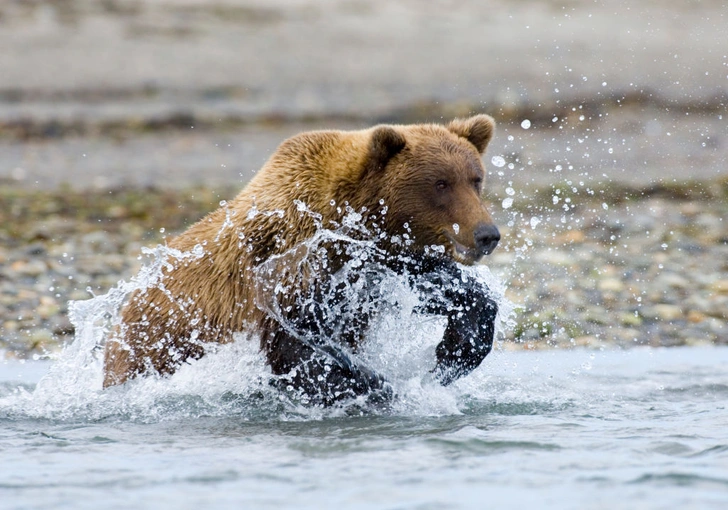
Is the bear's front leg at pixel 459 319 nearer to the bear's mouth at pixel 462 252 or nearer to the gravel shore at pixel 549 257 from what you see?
the bear's mouth at pixel 462 252

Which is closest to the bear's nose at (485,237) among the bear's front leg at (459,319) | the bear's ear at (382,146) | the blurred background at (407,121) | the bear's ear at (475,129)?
the bear's front leg at (459,319)

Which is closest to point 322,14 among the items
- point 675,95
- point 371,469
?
point 675,95

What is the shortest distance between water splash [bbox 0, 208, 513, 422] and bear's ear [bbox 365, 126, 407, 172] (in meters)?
0.29

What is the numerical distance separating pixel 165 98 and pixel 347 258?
14.4 metres

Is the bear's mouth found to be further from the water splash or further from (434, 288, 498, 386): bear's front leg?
(434, 288, 498, 386): bear's front leg

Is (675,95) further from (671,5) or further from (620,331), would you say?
(620,331)

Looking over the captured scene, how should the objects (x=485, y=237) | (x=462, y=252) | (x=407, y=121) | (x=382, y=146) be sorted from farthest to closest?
1. (x=407, y=121)
2. (x=382, y=146)
3. (x=462, y=252)
4. (x=485, y=237)

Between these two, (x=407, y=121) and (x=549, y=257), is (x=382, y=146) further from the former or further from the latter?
(x=407, y=121)

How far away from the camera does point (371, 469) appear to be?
5207mm

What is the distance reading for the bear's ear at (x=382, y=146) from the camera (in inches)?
246

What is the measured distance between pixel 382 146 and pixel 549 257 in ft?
19.5

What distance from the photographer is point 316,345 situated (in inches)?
252

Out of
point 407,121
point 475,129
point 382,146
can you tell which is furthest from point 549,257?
point 407,121

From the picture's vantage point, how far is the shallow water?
4.86 metres
